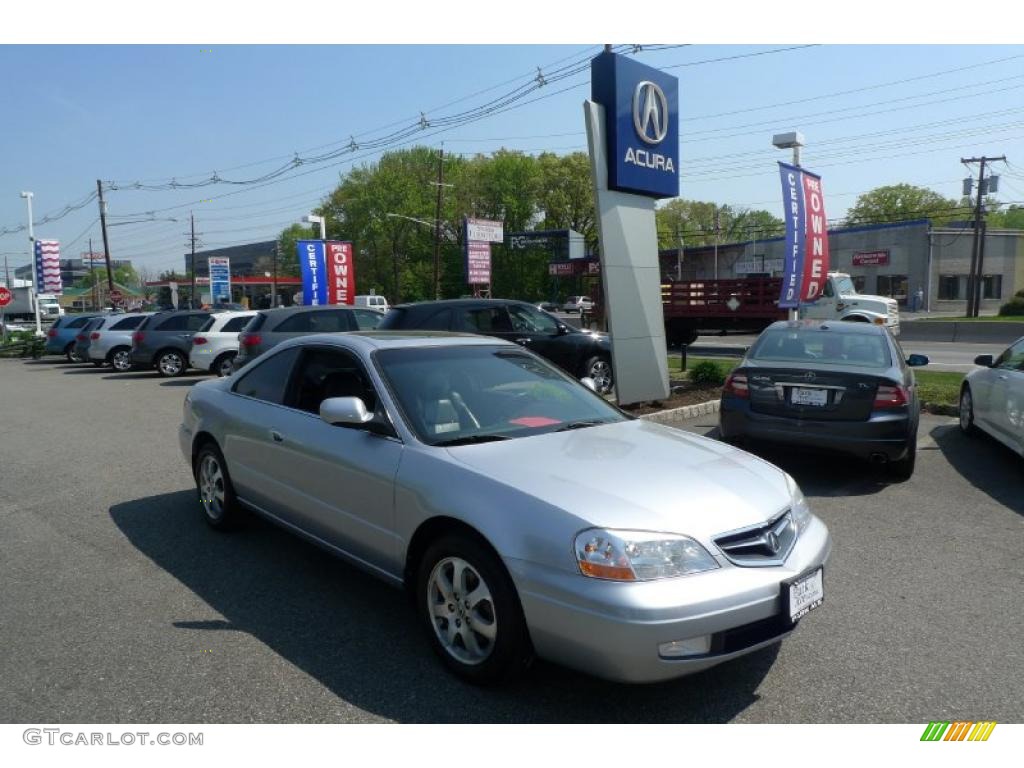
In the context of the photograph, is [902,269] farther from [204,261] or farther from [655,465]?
[204,261]

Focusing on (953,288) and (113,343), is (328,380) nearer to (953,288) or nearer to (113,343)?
(113,343)

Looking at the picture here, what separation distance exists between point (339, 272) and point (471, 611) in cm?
2609

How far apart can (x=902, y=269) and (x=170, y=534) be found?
54.9 m

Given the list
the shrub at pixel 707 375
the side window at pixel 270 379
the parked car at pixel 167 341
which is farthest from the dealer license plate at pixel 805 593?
the parked car at pixel 167 341

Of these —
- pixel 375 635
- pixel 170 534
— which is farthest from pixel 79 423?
pixel 375 635

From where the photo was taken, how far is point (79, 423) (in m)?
11.4

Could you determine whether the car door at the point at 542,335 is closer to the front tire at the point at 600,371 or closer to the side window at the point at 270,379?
the front tire at the point at 600,371

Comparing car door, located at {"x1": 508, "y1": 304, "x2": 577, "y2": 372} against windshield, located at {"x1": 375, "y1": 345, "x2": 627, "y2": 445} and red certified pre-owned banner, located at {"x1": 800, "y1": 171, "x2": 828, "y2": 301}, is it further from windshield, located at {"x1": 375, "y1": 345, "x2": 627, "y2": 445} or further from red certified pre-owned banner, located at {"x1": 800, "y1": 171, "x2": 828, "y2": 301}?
windshield, located at {"x1": 375, "y1": 345, "x2": 627, "y2": 445}

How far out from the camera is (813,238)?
47.8 feet

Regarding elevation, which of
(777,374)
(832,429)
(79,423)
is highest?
(777,374)

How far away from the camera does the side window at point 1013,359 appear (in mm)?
7543

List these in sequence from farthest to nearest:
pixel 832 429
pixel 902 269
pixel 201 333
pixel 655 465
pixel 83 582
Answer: pixel 902 269 → pixel 201 333 → pixel 832 429 → pixel 83 582 → pixel 655 465

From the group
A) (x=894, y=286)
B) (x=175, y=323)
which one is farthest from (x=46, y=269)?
(x=894, y=286)

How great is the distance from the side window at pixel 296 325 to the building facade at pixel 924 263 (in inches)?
1587
